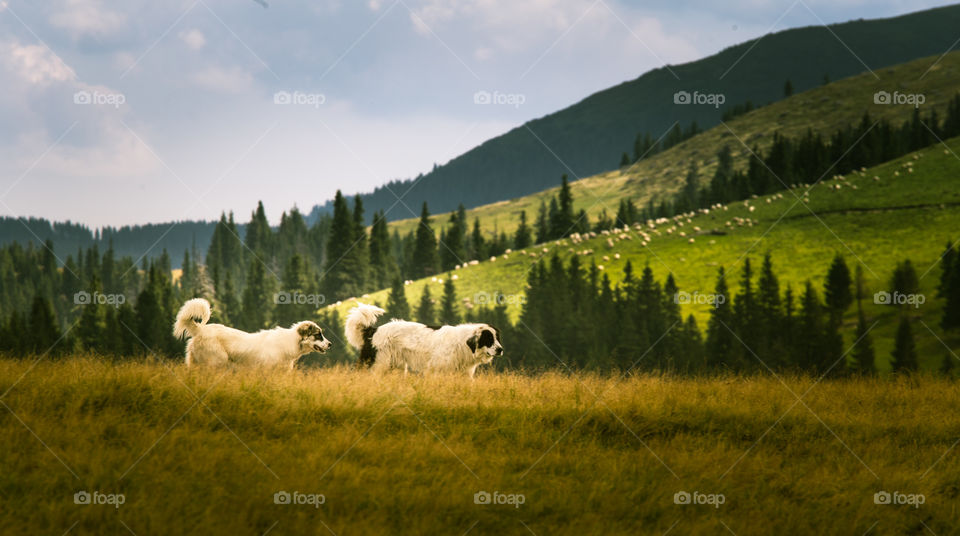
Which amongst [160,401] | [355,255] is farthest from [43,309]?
[160,401]

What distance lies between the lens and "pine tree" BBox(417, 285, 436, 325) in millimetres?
85225

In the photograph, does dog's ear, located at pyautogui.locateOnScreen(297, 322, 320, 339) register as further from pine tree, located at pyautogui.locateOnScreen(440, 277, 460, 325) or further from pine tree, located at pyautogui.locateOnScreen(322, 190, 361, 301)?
pine tree, located at pyautogui.locateOnScreen(322, 190, 361, 301)

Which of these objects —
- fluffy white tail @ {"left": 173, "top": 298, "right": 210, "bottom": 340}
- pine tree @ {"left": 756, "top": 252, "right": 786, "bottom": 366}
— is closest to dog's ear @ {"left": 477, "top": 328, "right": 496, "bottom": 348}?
fluffy white tail @ {"left": 173, "top": 298, "right": 210, "bottom": 340}

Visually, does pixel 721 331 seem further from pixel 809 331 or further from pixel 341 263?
pixel 341 263

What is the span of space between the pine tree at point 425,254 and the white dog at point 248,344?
112m

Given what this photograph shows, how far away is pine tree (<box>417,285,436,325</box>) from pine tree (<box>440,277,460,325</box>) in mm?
1416

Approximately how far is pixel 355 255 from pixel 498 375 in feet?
362

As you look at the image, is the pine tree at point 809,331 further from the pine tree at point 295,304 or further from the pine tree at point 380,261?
the pine tree at point 380,261

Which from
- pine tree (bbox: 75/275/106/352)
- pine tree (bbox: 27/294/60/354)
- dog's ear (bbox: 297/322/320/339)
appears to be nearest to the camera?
dog's ear (bbox: 297/322/320/339)

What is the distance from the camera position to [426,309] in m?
86.2

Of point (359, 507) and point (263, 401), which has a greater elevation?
point (263, 401)

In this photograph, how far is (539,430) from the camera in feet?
33.4

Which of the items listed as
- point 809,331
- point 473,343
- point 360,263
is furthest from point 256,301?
point 473,343

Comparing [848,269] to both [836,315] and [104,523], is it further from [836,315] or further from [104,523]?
[104,523]
